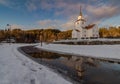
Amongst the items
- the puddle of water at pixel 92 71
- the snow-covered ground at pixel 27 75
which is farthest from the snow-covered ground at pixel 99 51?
the snow-covered ground at pixel 27 75

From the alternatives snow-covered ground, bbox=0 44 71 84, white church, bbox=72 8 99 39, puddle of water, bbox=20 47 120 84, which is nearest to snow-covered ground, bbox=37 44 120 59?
puddle of water, bbox=20 47 120 84

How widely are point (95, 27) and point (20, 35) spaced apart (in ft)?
173

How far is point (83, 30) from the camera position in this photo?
9431 centimetres

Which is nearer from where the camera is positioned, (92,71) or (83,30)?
(92,71)

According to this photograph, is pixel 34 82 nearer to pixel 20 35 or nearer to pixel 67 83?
pixel 67 83

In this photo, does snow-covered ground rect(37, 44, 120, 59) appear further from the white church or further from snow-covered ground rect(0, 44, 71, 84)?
the white church

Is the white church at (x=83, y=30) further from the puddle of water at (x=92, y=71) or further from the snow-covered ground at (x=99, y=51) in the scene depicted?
the puddle of water at (x=92, y=71)

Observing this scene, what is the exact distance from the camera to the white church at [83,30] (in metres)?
91.6

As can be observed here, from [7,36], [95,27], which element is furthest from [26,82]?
[7,36]

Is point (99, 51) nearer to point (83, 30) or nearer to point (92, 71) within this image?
point (92, 71)

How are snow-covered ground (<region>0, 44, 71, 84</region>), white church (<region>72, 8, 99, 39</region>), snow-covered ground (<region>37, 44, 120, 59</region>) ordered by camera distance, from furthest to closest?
white church (<region>72, 8, 99, 39</region>), snow-covered ground (<region>37, 44, 120, 59</region>), snow-covered ground (<region>0, 44, 71, 84</region>)

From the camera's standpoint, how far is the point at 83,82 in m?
8.79

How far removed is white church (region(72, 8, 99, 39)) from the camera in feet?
300

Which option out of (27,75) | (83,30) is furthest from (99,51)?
(83,30)
